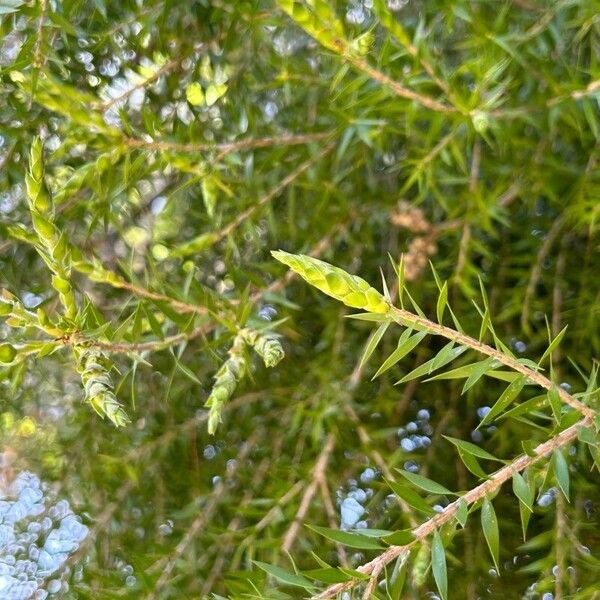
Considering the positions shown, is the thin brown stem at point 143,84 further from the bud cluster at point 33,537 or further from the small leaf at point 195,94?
the bud cluster at point 33,537

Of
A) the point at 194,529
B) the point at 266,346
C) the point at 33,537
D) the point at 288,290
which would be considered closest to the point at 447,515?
the point at 266,346

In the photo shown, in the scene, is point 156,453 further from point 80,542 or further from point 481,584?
point 481,584

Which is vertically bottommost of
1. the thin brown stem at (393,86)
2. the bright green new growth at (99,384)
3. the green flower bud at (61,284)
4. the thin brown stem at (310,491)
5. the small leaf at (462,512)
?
the thin brown stem at (310,491)

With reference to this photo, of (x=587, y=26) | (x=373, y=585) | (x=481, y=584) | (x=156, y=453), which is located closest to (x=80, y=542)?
(x=156, y=453)

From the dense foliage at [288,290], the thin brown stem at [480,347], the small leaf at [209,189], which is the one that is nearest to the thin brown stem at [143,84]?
the dense foliage at [288,290]

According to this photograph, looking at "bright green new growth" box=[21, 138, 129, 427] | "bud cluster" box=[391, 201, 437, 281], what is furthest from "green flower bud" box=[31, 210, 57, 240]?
"bud cluster" box=[391, 201, 437, 281]

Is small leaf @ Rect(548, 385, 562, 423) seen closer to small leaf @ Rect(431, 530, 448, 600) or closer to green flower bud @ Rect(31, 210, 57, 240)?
small leaf @ Rect(431, 530, 448, 600)
